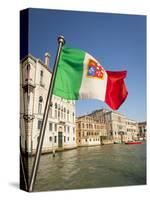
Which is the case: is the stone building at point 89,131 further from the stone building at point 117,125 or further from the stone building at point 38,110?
the stone building at point 38,110

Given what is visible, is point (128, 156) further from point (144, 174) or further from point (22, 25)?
point (22, 25)

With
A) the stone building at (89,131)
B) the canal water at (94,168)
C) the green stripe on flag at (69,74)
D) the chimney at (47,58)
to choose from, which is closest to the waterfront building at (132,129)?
the canal water at (94,168)

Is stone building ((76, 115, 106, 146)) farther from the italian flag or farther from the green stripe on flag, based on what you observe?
the green stripe on flag

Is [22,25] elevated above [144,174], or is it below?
above

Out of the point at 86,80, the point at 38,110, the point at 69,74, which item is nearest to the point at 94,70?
the point at 86,80

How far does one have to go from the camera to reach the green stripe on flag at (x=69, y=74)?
1076 cm

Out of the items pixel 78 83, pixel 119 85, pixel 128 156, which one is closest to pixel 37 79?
pixel 78 83

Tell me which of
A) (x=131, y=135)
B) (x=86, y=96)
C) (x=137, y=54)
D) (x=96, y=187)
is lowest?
(x=96, y=187)

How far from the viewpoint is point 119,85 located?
11.5 m

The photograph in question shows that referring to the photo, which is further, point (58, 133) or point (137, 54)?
point (137, 54)

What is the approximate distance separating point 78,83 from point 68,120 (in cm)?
84

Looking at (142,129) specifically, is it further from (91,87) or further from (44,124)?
(44,124)

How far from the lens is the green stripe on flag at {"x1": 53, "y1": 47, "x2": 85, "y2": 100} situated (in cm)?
1076

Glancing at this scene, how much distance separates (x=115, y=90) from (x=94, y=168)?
73.4 inches
